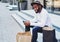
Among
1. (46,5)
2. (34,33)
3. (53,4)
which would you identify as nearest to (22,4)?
(46,5)

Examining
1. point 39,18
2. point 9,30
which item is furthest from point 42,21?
point 9,30

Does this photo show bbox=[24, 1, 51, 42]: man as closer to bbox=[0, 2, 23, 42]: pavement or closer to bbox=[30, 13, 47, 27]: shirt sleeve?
bbox=[30, 13, 47, 27]: shirt sleeve

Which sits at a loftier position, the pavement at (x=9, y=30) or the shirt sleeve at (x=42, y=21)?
the shirt sleeve at (x=42, y=21)

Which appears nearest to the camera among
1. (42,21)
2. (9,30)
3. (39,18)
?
(42,21)

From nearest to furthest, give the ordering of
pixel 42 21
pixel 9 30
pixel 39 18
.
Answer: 1. pixel 42 21
2. pixel 39 18
3. pixel 9 30

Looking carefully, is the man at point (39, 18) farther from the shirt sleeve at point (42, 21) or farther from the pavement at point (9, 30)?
the pavement at point (9, 30)

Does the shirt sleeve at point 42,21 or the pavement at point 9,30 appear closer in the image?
the shirt sleeve at point 42,21

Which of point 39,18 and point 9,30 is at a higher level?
point 39,18

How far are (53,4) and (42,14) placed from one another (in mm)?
9957

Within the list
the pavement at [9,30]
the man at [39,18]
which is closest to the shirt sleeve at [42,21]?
the man at [39,18]

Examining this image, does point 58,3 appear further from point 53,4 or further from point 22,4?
point 22,4

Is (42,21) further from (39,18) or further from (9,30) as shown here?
(9,30)

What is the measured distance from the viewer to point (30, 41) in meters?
4.29

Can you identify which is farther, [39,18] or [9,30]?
[9,30]
